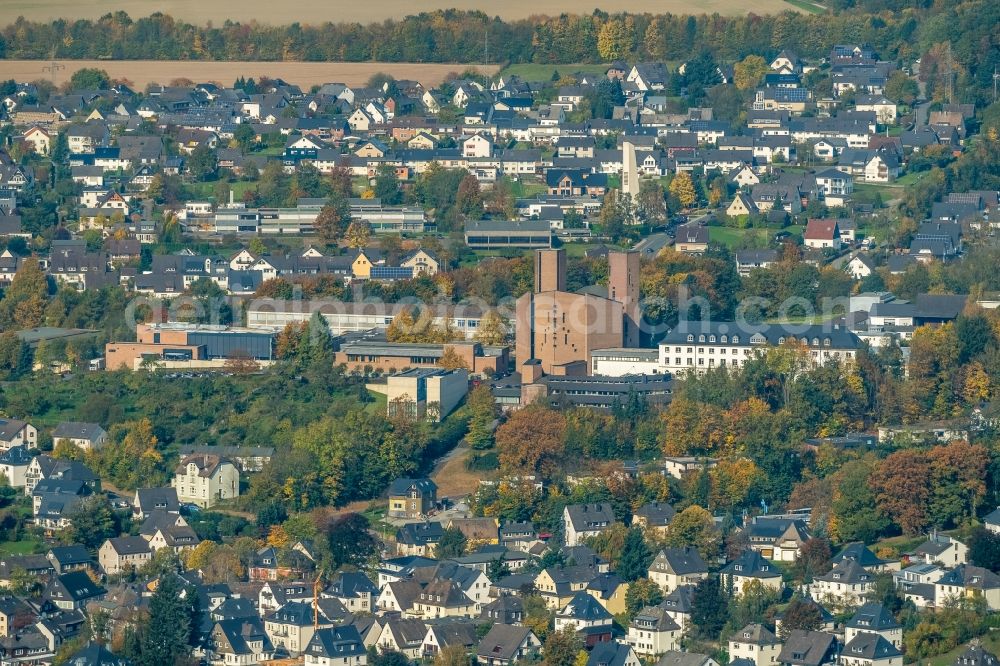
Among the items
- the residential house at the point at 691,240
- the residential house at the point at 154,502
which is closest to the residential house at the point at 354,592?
the residential house at the point at 154,502

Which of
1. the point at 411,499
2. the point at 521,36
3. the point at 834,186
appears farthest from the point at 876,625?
the point at 521,36

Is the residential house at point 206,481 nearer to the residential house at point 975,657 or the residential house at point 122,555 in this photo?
the residential house at point 122,555

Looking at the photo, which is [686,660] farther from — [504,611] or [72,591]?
[72,591]

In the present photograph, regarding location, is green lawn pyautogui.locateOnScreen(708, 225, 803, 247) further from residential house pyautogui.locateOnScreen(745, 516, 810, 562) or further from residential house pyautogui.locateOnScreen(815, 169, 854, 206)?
residential house pyautogui.locateOnScreen(745, 516, 810, 562)

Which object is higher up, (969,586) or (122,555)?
A: (969,586)

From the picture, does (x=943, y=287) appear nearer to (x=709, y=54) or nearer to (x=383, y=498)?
(x=383, y=498)

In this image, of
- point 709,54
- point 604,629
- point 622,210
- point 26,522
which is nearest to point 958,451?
point 604,629
